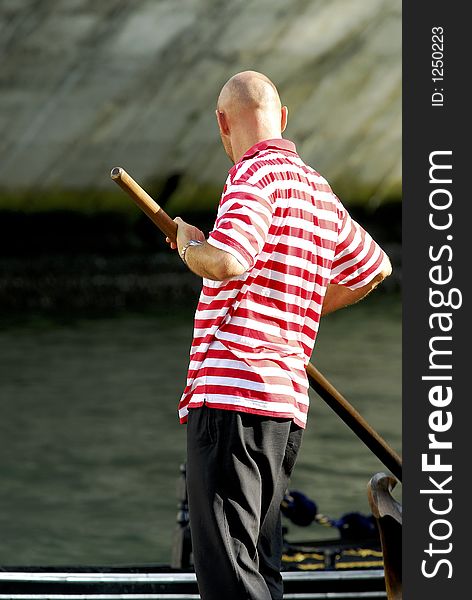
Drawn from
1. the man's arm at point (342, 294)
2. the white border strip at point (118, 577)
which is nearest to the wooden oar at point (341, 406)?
the man's arm at point (342, 294)

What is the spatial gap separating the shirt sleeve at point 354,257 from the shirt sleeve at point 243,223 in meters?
0.25

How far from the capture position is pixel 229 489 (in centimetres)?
214

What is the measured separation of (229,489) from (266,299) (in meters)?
0.27

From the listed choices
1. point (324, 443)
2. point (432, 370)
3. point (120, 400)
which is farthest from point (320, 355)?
point (432, 370)

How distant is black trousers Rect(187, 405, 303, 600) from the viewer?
2.13 m

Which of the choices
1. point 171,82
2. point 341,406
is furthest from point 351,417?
point 171,82

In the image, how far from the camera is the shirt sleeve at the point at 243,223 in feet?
6.73

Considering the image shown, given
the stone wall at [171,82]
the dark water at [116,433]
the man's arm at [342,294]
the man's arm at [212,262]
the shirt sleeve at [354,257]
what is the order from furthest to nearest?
the stone wall at [171,82], the dark water at [116,433], the man's arm at [342,294], the shirt sleeve at [354,257], the man's arm at [212,262]

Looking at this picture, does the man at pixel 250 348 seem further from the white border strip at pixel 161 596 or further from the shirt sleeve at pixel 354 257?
the white border strip at pixel 161 596

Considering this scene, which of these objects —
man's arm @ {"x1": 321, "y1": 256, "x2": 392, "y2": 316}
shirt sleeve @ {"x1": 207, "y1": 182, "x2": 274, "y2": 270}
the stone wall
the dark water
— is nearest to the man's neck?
shirt sleeve @ {"x1": 207, "y1": 182, "x2": 274, "y2": 270}

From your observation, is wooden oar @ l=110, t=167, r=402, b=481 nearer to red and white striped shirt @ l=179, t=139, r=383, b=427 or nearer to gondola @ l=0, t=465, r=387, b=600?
red and white striped shirt @ l=179, t=139, r=383, b=427

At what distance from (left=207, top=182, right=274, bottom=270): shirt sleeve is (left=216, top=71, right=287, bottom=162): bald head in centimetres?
13

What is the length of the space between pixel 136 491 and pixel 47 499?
1.12 ft

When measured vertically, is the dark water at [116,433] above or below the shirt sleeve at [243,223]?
above
